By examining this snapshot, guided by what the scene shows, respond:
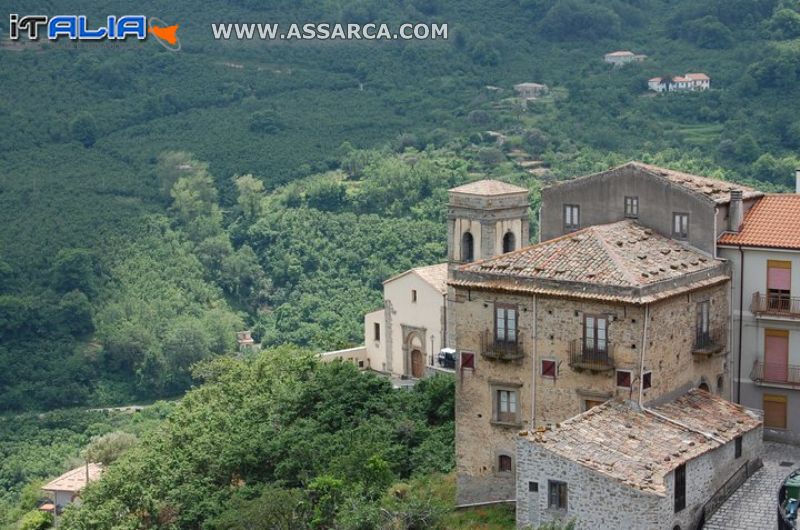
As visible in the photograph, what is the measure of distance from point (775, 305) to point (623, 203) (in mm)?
4344

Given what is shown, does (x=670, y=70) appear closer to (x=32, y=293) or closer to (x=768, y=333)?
(x=32, y=293)

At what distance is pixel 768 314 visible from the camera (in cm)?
3903

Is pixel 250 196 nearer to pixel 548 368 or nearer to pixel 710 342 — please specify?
pixel 710 342

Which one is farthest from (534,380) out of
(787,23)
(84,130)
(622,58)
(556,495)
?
(622,58)

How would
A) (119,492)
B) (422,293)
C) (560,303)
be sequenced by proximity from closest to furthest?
(560,303), (119,492), (422,293)

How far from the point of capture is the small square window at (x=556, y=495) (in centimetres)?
3338

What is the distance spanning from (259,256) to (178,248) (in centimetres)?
631

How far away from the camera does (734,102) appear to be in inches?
4806

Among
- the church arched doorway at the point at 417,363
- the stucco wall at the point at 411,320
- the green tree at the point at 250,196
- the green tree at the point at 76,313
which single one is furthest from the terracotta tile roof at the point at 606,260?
the green tree at the point at 250,196

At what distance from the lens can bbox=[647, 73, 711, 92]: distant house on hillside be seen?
129625mm

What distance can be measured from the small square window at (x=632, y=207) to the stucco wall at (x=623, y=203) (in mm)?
92

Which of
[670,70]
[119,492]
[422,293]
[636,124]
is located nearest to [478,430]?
[119,492]

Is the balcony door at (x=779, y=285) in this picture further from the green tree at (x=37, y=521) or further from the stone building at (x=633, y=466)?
the green tree at (x=37, y=521)

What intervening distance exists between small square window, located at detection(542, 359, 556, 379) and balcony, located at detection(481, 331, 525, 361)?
522 mm
